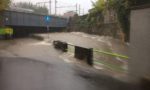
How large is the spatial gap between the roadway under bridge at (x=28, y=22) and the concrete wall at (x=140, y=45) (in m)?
34.1

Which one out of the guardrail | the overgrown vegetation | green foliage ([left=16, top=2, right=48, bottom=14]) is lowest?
the guardrail

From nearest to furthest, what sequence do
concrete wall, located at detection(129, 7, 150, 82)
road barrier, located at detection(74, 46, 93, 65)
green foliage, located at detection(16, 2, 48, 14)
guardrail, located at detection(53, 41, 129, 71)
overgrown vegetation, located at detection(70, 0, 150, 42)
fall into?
concrete wall, located at detection(129, 7, 150, 82)
guardrail, located at detection(53, 41, 129, 71)
road barrier, located at detection(74, 46, 93, 65)
overgrown vegetation, located at detection(70, 0, 150, 42)
green foliage, located at detection(16, 2, 48, 14)

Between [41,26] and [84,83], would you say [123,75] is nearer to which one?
[84,83]

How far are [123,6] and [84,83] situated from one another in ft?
74.1

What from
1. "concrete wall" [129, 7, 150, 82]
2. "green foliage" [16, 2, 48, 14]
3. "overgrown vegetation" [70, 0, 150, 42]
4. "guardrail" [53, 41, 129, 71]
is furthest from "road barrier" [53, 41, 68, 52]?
"green foliage" [16, 2, 48, 14]

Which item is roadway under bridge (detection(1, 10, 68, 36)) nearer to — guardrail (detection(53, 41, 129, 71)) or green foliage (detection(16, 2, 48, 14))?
guardrail (detection(53, 41, 129, 71))

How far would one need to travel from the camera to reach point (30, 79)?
12.4 m

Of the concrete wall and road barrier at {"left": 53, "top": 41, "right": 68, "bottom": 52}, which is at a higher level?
the concrete wall

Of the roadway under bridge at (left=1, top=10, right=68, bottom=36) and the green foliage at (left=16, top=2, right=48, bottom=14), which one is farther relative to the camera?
the green foliage at (left=16, top=2, right=48, bottom=14)

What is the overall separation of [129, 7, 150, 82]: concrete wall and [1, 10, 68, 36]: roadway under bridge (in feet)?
112

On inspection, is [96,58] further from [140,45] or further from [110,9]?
[110,9]

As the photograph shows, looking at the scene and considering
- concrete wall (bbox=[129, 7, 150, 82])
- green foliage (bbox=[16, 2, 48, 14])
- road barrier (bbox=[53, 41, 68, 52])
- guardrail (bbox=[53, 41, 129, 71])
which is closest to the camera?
concrete wall (bbox=[129, 7, 150, 82])

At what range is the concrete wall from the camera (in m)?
11.9

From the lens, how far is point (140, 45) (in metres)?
12.4
